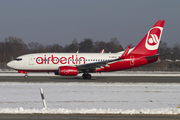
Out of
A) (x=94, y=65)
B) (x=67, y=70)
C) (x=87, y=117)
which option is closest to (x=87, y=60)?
(x=94, y=65)

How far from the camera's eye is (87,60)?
29.7 m

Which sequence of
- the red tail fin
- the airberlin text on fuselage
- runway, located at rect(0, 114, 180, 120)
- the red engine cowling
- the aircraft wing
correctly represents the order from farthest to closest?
the red tail fin
the airberlin text on fuselage
the aircraft wing
the red engine cowling
runway, located at rect(0, 114, 180, 120)

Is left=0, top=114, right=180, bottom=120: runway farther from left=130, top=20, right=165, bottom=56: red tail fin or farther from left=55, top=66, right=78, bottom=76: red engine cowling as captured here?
left=130, top=20, right=165, bottom=56: red tail fin

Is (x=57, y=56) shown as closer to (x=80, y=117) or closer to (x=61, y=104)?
(x=61, y=104)

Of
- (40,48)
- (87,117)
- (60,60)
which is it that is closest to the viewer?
(87,117)

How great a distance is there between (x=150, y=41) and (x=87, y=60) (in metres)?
9.46

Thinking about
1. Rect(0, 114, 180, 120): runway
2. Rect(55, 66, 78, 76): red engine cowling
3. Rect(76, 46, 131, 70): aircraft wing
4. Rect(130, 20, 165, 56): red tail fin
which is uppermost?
Rect(130, 20, 165, 56): red tail fin

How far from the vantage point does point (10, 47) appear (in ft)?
331

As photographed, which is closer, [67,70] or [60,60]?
[67,70]

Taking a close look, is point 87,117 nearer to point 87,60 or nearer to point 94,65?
point 94,65

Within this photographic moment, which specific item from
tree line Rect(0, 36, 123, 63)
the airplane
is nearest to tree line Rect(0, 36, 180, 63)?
tree line Rect(0, 36, 123, 63)

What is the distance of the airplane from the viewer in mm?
28109

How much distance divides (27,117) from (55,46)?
330ft

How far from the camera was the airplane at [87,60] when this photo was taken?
28109 millimetres
